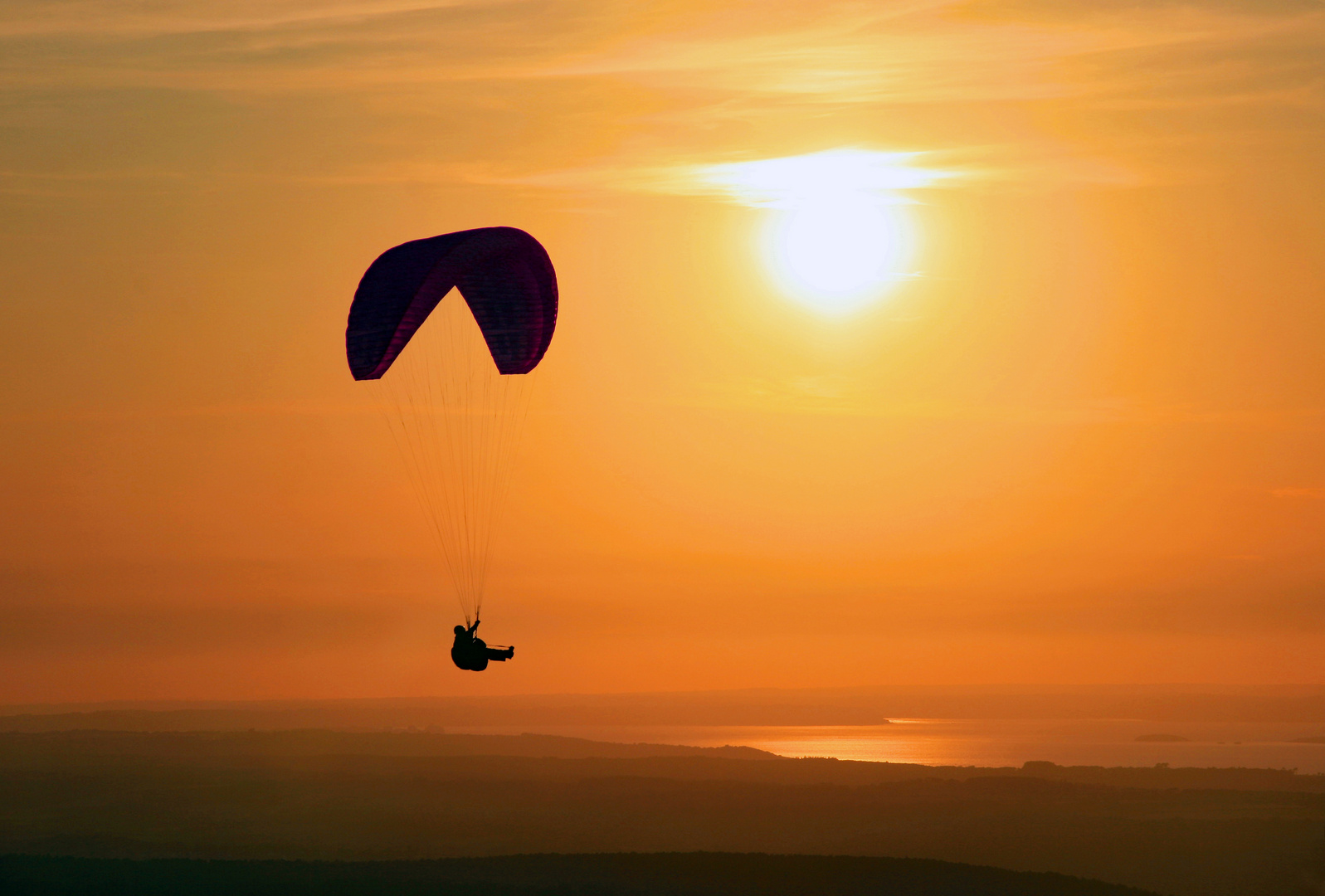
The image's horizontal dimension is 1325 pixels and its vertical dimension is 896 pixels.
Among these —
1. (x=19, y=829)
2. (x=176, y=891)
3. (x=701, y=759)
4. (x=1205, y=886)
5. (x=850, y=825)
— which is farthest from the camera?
(x=701, y=759)

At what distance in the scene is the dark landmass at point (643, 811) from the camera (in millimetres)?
121250

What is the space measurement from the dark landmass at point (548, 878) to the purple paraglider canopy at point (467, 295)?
195 ft

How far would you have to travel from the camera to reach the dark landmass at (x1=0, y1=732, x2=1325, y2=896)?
121250 millimetres

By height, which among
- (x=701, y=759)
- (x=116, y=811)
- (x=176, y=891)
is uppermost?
(x=701, y=759)

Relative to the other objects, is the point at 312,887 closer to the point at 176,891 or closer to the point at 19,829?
the point at 176,891

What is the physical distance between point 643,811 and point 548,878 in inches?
1644

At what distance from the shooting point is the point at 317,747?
192 meters

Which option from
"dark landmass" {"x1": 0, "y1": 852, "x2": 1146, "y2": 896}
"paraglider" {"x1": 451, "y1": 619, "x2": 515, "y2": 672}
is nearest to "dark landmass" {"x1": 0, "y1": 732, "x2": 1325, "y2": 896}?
"dark landmass" {"x1": 0, "y1": 852, "x2": 1146, "y2": 896}

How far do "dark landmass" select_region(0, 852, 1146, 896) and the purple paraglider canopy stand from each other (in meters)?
59.3

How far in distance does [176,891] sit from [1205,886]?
242ft

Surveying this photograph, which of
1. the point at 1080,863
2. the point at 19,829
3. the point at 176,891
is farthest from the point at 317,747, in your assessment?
the point at 1080,863

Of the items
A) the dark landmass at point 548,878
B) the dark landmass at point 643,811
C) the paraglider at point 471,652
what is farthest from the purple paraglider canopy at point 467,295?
the dark landmass at point 643,811

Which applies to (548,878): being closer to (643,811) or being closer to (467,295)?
(643,811)

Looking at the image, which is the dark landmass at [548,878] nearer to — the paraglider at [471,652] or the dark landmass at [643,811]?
the dark landmass at [643,811]
